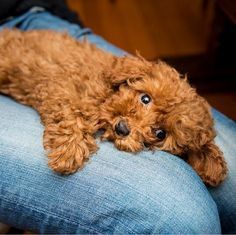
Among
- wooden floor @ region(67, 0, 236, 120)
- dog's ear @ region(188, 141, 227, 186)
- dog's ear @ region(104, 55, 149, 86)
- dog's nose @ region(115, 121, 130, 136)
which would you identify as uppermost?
dog's ear @ region(104, 55, 149, 86)

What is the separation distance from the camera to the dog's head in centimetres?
101

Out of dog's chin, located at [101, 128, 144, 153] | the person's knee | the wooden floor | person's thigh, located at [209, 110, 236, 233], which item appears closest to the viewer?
the person's knee

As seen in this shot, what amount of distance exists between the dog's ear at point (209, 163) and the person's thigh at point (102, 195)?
0.08m

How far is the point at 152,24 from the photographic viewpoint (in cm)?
276

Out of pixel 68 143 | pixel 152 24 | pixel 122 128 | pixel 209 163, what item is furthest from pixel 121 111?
pixel 152 24

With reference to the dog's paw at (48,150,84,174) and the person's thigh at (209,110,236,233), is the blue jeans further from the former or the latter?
the person's thigh at (209,110,236,233)

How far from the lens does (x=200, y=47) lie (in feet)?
8.36

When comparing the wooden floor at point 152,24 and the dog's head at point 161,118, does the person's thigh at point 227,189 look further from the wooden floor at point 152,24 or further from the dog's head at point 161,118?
the wooden floor at point 152,24

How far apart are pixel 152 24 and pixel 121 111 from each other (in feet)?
6.06

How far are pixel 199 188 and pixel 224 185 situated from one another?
0.54 ft

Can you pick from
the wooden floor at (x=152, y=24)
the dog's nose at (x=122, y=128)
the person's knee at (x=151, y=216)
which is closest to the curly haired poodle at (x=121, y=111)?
the dog's nose at (x=122, y=128)

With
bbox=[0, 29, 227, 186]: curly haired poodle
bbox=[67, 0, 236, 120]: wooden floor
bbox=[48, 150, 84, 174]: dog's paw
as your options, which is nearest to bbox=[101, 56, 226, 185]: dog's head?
bbox=[0, 29, 227, 186]: curly haired poodle

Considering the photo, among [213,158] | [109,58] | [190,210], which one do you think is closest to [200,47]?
[109,58]

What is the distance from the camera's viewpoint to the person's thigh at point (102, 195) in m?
0.90
